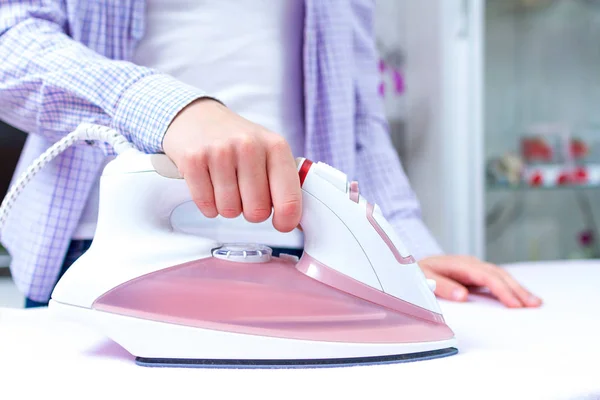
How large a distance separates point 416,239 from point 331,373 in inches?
17.4

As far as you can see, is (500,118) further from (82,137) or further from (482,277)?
(82,137)

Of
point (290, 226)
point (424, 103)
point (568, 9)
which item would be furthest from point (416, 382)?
point (568, 9)

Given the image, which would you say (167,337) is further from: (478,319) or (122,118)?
(478,319)

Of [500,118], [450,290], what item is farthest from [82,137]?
[500,118]

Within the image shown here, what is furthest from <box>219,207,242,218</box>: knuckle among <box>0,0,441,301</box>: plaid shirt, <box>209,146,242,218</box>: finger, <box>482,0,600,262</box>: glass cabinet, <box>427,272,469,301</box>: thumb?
<box>482,0,600,262</box>: glass cabinet

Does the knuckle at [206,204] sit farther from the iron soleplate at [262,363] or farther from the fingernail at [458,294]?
the fingernail at [458,294]

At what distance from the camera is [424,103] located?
5.67ft

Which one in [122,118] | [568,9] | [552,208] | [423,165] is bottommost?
[552,208]

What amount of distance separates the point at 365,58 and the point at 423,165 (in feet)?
2.51

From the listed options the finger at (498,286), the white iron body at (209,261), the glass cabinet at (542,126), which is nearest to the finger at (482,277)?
the finger at (498,286)

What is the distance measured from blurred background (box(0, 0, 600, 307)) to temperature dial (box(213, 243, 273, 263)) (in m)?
1.16

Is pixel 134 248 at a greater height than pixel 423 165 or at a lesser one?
greater

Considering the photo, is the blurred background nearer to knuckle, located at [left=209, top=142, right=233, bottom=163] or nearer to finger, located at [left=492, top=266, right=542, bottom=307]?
finger, located at [left=492, top=266, right=542, bottom=307]

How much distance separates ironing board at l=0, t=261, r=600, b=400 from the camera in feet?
1.47
